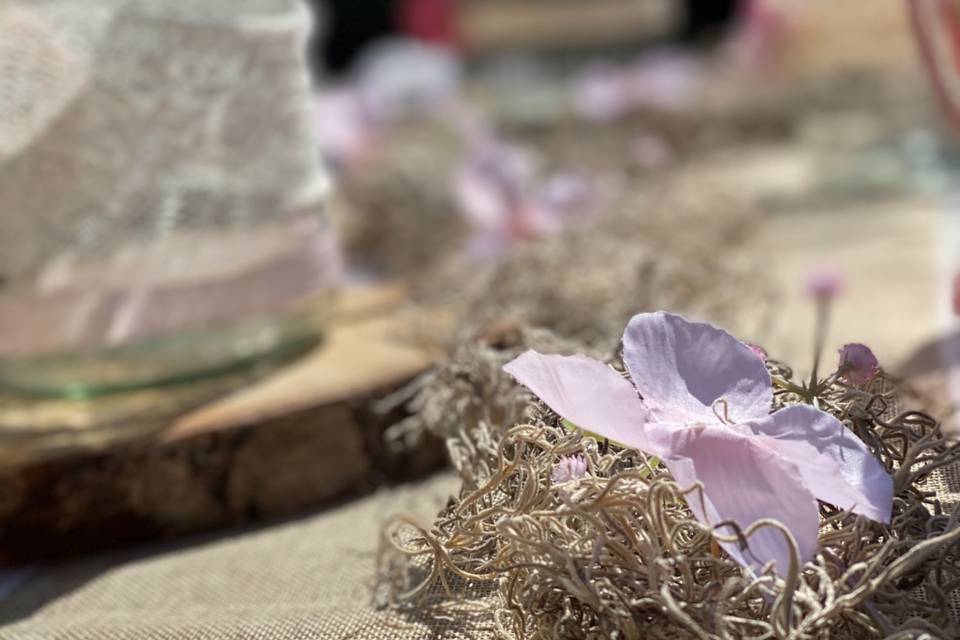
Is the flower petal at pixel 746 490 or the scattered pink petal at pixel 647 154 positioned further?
the scattered pink petal at pixel 647 154

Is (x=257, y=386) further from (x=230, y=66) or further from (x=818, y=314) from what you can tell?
(x=818, y=314)

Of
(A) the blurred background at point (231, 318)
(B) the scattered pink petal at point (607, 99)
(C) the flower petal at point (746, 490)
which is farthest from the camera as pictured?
(B) the scattered pink petal at point (607, 99)

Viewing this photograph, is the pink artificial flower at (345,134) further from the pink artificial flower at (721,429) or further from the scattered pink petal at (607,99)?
the pink artificial flower at (721,429)

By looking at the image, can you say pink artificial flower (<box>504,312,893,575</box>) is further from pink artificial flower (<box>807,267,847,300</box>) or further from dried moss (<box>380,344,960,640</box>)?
pink artificial flower (<box>807,267,847,300</box>)

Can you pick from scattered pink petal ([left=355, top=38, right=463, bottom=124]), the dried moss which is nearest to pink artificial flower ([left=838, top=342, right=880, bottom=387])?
the dried moss

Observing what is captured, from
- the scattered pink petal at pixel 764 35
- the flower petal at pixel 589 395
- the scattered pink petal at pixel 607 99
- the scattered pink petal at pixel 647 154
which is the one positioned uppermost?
the flower petal at pixel 589 395

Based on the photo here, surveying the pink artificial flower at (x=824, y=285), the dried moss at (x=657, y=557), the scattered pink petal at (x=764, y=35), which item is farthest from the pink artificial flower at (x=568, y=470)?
the scattered pink petal at (x=764, y=35)

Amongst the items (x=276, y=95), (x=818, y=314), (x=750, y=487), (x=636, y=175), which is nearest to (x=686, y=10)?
(x=636, y=175)
